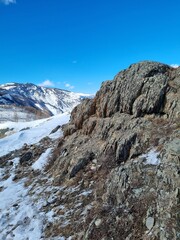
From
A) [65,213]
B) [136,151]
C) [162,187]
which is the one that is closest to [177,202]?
[162,187]

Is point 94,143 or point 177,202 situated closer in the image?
point 177,202

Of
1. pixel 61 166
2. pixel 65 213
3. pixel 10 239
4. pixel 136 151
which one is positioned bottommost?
pixel 10 239

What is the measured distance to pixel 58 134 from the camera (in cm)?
3078

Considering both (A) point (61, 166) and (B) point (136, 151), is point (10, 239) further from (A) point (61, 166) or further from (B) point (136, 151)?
(B) point (136, 151)

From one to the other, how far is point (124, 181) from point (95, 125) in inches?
367

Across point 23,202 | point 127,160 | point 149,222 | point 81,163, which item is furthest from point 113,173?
point 23,202

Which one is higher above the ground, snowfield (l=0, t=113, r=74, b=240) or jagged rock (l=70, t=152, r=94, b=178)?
jagged rock (l=70, t=152, r=94, b=178)

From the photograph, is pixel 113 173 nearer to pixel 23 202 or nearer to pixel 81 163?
pixel 81 163

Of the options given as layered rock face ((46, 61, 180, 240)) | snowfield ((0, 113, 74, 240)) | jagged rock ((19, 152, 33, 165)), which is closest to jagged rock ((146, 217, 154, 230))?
layered rock face ((46, 61, 180, 240))

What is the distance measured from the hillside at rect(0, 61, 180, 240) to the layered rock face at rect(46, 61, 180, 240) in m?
0.04

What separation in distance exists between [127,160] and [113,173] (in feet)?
4.80

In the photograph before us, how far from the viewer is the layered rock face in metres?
10.0

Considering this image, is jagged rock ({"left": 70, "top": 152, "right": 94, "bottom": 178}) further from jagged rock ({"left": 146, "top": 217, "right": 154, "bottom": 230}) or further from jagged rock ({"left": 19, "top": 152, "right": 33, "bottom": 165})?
jagged rock ({"left": 19, "top": 152, "right": 33, "bottom": 165})

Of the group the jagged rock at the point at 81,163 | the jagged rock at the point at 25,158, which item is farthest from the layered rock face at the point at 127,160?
the jagged rock at the point at 25,158
